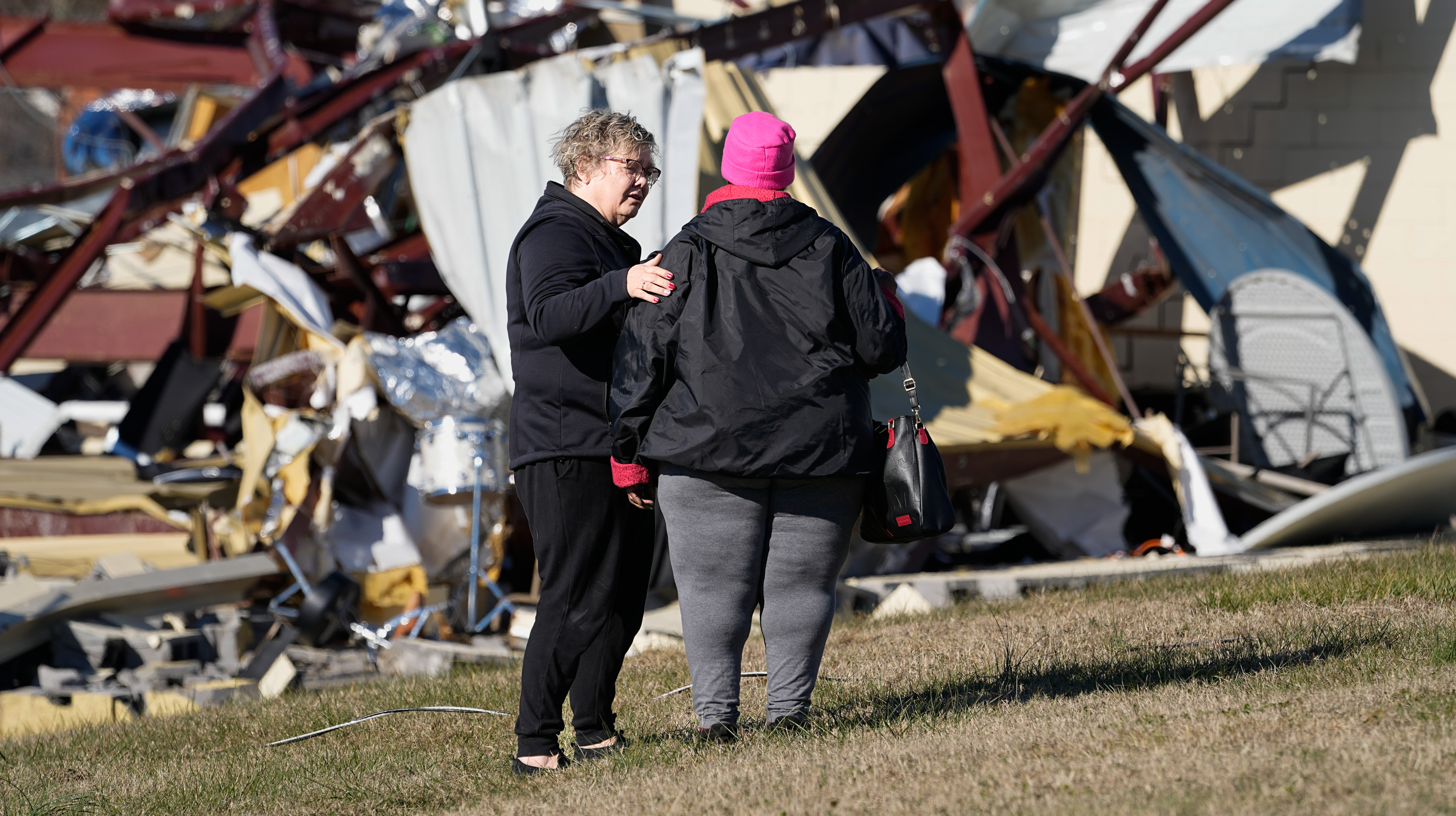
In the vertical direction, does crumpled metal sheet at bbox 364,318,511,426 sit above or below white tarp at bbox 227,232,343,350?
below

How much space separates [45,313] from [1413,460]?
7864 millimetres

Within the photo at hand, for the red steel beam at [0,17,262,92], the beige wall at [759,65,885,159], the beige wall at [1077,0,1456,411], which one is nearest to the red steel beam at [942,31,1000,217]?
the beige wall at [1077,0,1456,411]

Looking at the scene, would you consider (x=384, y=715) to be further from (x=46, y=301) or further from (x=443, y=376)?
(x=46, y=301)

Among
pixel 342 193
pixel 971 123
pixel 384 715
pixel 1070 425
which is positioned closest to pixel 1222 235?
pixel 971 123

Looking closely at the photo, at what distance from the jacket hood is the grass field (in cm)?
106

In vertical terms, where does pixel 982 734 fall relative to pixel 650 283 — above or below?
below

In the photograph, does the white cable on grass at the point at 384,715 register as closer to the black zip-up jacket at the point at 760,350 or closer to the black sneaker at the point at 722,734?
the black sneaker at the point at 722,734

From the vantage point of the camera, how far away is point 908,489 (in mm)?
2951

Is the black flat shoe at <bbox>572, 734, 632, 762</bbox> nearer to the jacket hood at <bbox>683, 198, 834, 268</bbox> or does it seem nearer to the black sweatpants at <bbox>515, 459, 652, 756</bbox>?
the black sweatpants at <bbox>515, 459, 652, 756</bbox>

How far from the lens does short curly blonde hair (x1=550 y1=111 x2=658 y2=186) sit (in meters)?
3.09

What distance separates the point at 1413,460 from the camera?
6.61 m

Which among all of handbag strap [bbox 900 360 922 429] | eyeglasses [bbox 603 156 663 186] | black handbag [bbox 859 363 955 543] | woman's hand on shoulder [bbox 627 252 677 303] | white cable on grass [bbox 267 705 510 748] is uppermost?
eyeglasses [bbox 603 156 663 186]

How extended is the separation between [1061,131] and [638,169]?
19.8 ft

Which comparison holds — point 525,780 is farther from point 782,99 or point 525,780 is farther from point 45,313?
point 782,99
